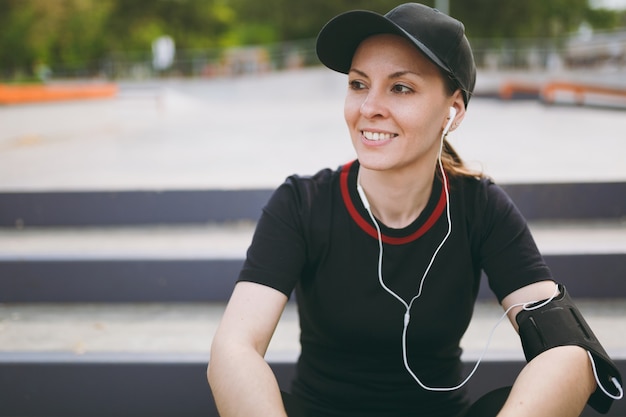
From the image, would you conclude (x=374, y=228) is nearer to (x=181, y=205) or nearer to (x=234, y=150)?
(x=181, y=205)

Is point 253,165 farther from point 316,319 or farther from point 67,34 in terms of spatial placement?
point 67,34

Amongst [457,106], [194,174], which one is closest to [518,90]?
[194,174]

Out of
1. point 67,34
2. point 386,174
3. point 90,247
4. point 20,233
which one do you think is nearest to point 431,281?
point 386,174

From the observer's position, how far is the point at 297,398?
1.54m

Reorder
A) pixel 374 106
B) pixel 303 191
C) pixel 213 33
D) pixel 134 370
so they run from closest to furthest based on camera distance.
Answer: pixel 374 106 < pixel 303 191 < pixel 134 370 < pixel 213 33

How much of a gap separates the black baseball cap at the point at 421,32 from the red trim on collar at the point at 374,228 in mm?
332

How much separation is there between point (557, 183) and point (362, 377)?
6.36ft

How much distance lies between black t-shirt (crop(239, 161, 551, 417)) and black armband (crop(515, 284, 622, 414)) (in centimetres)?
9

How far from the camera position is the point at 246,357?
1374mm

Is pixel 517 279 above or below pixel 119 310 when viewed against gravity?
above

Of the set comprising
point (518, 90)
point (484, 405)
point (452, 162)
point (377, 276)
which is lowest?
point (518, 90)

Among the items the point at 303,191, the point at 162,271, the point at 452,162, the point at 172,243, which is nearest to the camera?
the point at 303,191

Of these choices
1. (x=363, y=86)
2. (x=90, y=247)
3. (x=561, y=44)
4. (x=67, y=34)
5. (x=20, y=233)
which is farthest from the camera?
(x=67, y=34)

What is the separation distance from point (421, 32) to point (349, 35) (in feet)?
0.65
